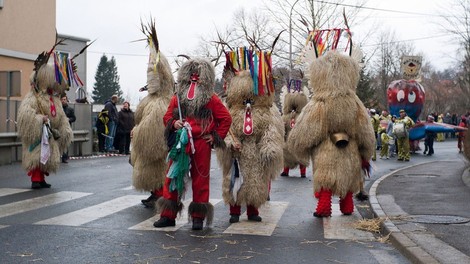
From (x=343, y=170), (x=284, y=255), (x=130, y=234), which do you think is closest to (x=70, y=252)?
(x=130, y=234)

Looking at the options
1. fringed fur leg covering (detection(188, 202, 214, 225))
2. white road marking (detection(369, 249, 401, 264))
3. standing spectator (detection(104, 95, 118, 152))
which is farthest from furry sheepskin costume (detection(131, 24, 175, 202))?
standing spectator (detection(104, 95, 118, 152))

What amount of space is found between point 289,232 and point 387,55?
62.2 metres

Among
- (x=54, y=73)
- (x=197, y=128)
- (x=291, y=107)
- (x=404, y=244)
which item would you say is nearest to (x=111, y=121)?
(x=291, y=107)

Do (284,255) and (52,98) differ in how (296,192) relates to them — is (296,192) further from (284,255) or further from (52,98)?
(284,255)

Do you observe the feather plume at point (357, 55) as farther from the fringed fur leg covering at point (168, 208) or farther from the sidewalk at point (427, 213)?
the fringed fur leg covering at point (168, 208)

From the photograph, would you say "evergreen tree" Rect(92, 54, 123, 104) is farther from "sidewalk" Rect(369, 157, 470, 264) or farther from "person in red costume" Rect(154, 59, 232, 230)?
"person in red costume" Rect(154, 59, 232, 230)

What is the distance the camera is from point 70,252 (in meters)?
6.41

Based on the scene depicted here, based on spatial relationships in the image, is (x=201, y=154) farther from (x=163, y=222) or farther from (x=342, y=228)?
(x=342, y=228)

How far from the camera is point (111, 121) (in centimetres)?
2228

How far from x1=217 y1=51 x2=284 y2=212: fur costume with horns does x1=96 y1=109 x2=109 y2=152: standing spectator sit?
14.1 m

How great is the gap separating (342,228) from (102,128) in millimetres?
15595

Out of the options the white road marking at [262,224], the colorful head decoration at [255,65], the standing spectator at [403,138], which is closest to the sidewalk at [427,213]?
the white road marking at [262,224]

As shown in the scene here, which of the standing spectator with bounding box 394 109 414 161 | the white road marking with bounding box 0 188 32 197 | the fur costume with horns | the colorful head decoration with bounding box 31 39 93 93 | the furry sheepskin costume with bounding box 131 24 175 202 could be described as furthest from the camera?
the standing spectator with bounding box 394 109 414 161

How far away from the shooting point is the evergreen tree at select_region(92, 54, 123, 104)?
91.5m
